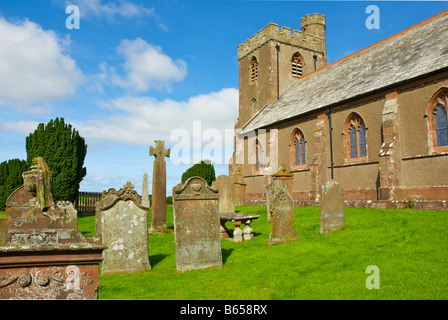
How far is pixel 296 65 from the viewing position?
104 ft

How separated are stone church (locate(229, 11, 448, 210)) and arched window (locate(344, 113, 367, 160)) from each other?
6cm

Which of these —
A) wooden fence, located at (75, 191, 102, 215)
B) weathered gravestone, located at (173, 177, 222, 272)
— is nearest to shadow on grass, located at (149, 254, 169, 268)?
weathered gravestone, located at (173, 177, 222, 272)

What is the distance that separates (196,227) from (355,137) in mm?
14173

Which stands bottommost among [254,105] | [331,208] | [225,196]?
[331,208]

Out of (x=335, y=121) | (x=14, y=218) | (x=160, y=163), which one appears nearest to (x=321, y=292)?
(x=14, y=218)

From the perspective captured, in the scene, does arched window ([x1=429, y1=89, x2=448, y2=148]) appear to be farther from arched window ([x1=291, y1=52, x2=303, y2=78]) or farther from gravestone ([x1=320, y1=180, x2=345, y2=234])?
arched window ([x1=291, y1=52, x2=303, y2=78])

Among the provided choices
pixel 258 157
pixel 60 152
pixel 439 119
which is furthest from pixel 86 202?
pixel 439 119

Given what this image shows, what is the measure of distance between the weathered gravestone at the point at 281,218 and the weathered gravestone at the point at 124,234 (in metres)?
3.69

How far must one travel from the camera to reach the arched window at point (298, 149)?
74.5ft

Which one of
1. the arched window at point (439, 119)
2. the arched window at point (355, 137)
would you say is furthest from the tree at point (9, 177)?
the arched window at point (439, 119)

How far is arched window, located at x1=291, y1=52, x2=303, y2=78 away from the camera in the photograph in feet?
103

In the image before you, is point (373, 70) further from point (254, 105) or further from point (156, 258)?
point (156, 258)

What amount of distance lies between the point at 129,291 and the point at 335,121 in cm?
1671
